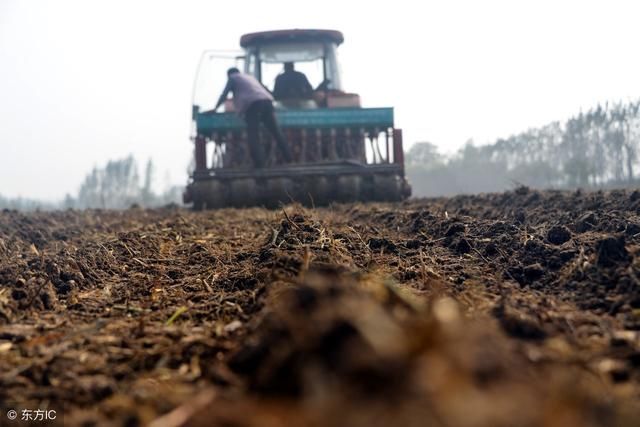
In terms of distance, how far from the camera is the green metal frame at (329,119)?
10711 millimetres

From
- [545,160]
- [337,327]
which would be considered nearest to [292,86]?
[337,327]

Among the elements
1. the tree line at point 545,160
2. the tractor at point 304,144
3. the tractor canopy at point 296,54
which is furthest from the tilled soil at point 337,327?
the tree line at point 545,160

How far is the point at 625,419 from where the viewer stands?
4.06 feet

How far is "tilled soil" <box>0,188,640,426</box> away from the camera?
3.71 feet

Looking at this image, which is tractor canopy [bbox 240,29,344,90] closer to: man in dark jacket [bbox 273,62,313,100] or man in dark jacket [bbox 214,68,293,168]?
man in dark jacket [bbox 273,62,313,100]

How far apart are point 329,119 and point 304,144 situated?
722 millimetres

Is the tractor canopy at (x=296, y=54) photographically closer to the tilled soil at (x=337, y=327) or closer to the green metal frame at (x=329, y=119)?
the green metal frame at (x=329, y=119)

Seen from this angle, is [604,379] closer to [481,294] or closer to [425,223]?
[481,294]

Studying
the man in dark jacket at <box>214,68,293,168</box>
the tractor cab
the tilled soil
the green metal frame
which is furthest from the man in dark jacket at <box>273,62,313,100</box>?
the tilled soil

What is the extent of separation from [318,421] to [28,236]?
7410 millimetres

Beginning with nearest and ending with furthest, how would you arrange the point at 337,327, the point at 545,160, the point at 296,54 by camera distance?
the point at 337,327
the point at 296,54
the point at 545,160

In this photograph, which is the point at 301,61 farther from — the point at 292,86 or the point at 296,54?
the point at 292,86

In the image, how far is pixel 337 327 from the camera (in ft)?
4.24

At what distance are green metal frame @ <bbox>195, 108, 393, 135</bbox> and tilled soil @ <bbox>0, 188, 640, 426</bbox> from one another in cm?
566
